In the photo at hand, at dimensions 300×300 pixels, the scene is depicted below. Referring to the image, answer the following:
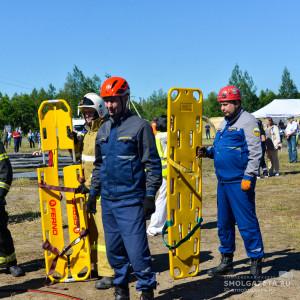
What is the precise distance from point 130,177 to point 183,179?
3.82 ft

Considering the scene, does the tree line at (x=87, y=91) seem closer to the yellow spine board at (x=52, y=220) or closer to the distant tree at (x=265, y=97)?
the distant tree at (x=265, y=97)

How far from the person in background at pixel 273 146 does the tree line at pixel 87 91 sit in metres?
59.9

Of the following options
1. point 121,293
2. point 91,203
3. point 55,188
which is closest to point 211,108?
point 55,188

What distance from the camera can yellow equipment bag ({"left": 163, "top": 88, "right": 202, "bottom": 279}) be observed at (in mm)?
5711

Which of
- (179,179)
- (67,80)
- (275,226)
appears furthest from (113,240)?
(67,80)

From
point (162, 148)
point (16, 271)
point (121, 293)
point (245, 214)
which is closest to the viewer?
point (121, 293)

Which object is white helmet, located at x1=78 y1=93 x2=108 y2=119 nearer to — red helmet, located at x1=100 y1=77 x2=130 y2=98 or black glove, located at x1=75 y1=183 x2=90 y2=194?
black glove, located at x1=75 y1=183 x2=90 y2=194

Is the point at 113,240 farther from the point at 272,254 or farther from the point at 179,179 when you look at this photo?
the point at 272,254

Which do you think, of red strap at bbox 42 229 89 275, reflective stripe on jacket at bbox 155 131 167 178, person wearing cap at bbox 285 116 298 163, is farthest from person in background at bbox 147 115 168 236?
person wearing cap at bbox 285 116 298 163

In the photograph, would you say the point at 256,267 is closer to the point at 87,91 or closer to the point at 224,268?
the point at 224,268

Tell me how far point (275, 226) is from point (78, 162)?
4313 millimetres

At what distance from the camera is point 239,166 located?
589 cm

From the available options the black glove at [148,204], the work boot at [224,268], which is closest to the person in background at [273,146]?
the work boot at [224,268]

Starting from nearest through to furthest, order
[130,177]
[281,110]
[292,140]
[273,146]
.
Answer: [130,177]
[273,146]
[292,140]
[281,110]
